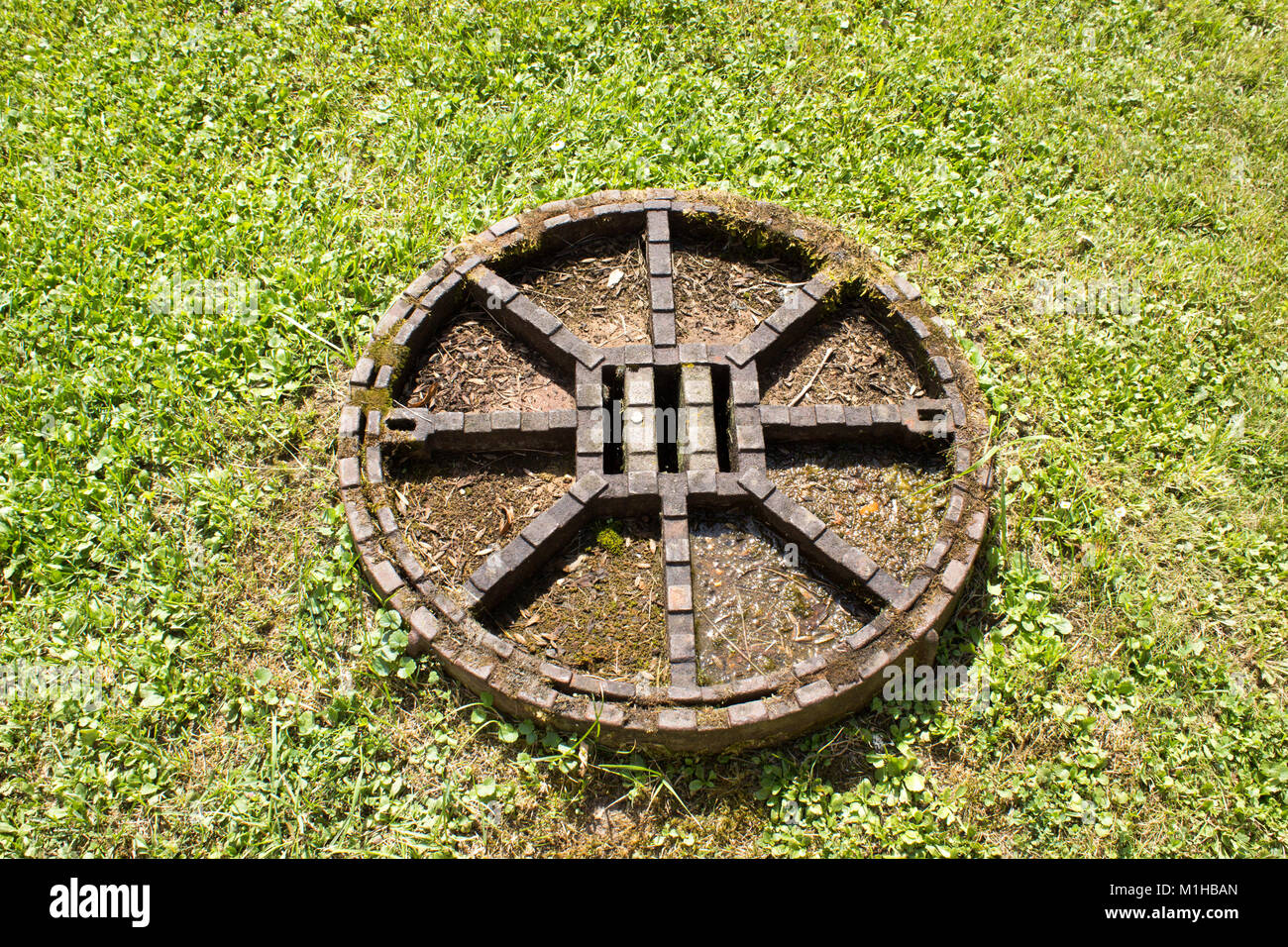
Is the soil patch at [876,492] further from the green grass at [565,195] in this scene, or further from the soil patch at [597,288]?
the soil patch at [597,288]

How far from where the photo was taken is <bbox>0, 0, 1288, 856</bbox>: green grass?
3.49 metres

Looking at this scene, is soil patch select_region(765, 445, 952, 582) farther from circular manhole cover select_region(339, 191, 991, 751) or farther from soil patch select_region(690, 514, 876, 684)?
soil patch select_region(690, 514, 876, 684)

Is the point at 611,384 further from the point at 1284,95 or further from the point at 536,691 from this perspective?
the point at 1284,95

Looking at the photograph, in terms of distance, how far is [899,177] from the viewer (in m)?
5.25

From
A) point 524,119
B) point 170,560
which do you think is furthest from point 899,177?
point 170,560

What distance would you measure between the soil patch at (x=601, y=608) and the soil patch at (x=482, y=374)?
0.78m

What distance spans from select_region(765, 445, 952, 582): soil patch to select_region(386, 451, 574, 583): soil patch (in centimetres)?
115

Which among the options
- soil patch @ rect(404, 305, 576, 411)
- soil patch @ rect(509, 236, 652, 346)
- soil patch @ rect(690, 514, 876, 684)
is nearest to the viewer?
soil patch @ rect(690, 514, 876, 684)

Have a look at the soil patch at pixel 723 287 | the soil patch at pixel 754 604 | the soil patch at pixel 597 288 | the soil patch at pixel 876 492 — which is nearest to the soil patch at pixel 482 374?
the soil patch at pixel 597 288

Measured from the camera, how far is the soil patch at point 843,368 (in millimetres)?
4199

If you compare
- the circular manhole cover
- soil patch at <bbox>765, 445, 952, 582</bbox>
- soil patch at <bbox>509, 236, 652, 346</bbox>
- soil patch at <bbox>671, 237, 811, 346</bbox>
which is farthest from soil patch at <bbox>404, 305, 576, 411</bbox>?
soil patch at <bbox>765, 445, 952, 582</bbox>

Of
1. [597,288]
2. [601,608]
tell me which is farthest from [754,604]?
[597,288]

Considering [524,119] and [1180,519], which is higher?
[524,119]

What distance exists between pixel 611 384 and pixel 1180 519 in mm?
2975
